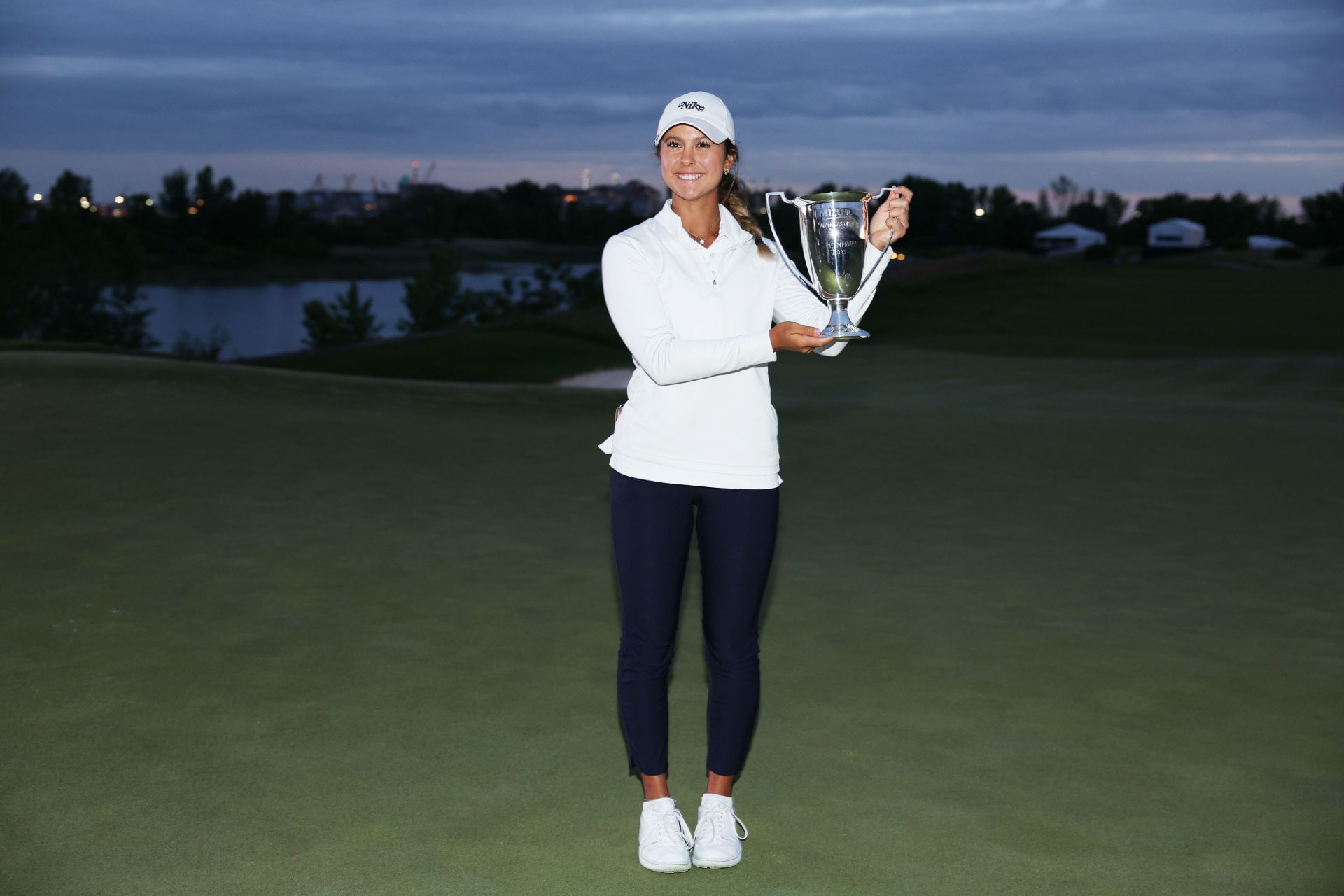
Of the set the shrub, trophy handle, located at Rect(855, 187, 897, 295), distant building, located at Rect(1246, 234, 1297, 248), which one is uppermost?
distant building, located at Rect(1246, 234, 1297, 248)

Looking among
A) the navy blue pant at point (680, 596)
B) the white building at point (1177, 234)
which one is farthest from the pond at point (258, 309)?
the navy blue pant at point (680, 596)

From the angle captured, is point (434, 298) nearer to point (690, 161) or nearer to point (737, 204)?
point (737, 204)

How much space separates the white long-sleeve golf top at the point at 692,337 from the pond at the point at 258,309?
224 feet

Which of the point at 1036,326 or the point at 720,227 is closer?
the point at 720,227

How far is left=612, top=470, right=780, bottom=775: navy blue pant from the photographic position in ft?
10.0

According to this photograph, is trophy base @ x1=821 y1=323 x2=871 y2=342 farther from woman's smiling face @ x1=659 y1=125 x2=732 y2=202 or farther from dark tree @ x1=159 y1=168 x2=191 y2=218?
dark tree @ x1=159 y1=168 x2=191 y2=218

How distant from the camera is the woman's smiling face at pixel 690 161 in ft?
9.82

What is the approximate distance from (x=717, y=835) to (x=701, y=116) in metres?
1.71

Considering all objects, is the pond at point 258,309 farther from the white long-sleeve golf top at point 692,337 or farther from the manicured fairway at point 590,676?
the white long-sleeve golf top at point 692,337

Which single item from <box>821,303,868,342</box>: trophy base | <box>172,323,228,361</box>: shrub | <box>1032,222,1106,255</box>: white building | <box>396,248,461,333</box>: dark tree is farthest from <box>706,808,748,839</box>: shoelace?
<box>1032,222,1106,255</box>: white building

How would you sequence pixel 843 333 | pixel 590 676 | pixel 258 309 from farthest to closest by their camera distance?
pixel 258 309
pixel 590 676
pixel 843 333

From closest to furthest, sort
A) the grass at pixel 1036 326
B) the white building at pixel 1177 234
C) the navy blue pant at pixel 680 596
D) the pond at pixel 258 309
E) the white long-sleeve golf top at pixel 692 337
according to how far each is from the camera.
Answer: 1. the white long-sleeve golf top at pixel 692 337
2. the navy blue pant at pixel 680 596
3. the grass at pixel 1036 326
4. the white building at pixel 1177 234
5. the pond at pixel 258 309

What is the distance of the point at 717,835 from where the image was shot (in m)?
3.18

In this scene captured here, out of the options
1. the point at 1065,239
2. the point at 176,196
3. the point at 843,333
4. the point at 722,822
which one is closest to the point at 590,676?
the point at 722,822
